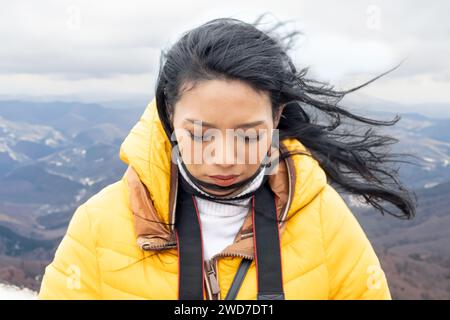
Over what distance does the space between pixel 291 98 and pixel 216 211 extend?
0.77 metres

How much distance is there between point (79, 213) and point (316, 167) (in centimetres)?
129

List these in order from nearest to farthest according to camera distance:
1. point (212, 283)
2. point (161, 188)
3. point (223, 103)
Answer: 1. point (223, 103)
2. point (212, 283)
3. point (161, 188)

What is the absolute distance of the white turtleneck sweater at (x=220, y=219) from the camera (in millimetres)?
2543

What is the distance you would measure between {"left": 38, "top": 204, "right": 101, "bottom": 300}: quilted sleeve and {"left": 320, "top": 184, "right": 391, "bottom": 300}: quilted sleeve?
1.19 metres

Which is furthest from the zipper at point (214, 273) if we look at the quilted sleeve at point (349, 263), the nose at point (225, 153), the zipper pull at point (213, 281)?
the nose at point (225, 153)

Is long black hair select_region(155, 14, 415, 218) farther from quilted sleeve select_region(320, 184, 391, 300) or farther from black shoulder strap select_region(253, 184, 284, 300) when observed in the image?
quilted sleeve select_region(320, 184, 391, 300)

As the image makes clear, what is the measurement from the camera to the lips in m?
2.45

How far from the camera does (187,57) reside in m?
2.46

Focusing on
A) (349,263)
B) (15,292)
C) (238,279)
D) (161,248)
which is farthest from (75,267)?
(15,292)

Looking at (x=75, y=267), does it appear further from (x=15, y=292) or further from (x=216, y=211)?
(x=15, y=292)

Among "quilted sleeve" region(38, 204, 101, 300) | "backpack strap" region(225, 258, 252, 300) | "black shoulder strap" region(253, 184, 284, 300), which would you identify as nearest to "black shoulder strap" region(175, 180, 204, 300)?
"backpack strap" region(225, 258, 252, 300)

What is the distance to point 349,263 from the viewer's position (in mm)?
2410

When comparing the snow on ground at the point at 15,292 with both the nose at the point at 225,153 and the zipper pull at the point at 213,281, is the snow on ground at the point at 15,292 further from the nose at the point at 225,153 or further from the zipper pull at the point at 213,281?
the nose at the point at 225,153
